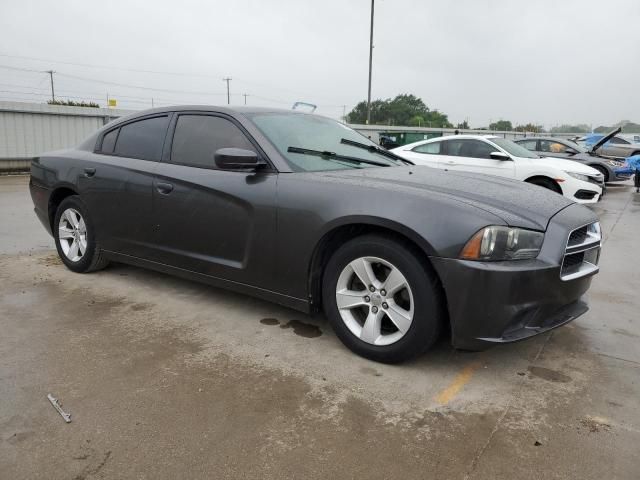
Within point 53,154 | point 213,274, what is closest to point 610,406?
point 213,274

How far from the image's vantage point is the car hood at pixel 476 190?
2869 mm

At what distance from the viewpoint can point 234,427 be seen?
241 centimetres

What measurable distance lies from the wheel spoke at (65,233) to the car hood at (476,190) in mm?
2772

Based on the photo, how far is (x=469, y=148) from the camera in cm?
964

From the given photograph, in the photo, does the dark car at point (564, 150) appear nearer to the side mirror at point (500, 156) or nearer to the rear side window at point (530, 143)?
the rear side window at point (530, 143)

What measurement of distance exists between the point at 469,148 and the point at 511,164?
0.84 meters

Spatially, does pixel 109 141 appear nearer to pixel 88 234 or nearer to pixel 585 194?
pixel 88 234

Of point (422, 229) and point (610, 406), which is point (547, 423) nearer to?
point (610, 406)

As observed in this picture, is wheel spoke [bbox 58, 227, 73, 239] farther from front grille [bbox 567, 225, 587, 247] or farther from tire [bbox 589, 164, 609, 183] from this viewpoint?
tire [bbox 589, 164, 609, 183]

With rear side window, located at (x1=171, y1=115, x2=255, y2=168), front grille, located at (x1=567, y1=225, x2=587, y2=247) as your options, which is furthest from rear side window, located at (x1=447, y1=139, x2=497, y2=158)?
rear side window, located at (x1=171, y1=115, x2=255, y2=168)

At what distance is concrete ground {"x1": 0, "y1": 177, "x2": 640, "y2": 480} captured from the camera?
85.6 inches

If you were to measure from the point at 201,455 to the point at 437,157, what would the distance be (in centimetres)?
861

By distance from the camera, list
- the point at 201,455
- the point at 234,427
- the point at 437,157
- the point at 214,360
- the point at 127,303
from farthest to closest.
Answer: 1. the point at 437,157
2. the point at 127,303
3. the point at 214,360
4. the point at 234,427
5. the point at 201,455

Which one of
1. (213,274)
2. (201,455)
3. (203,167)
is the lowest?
(201,455)
